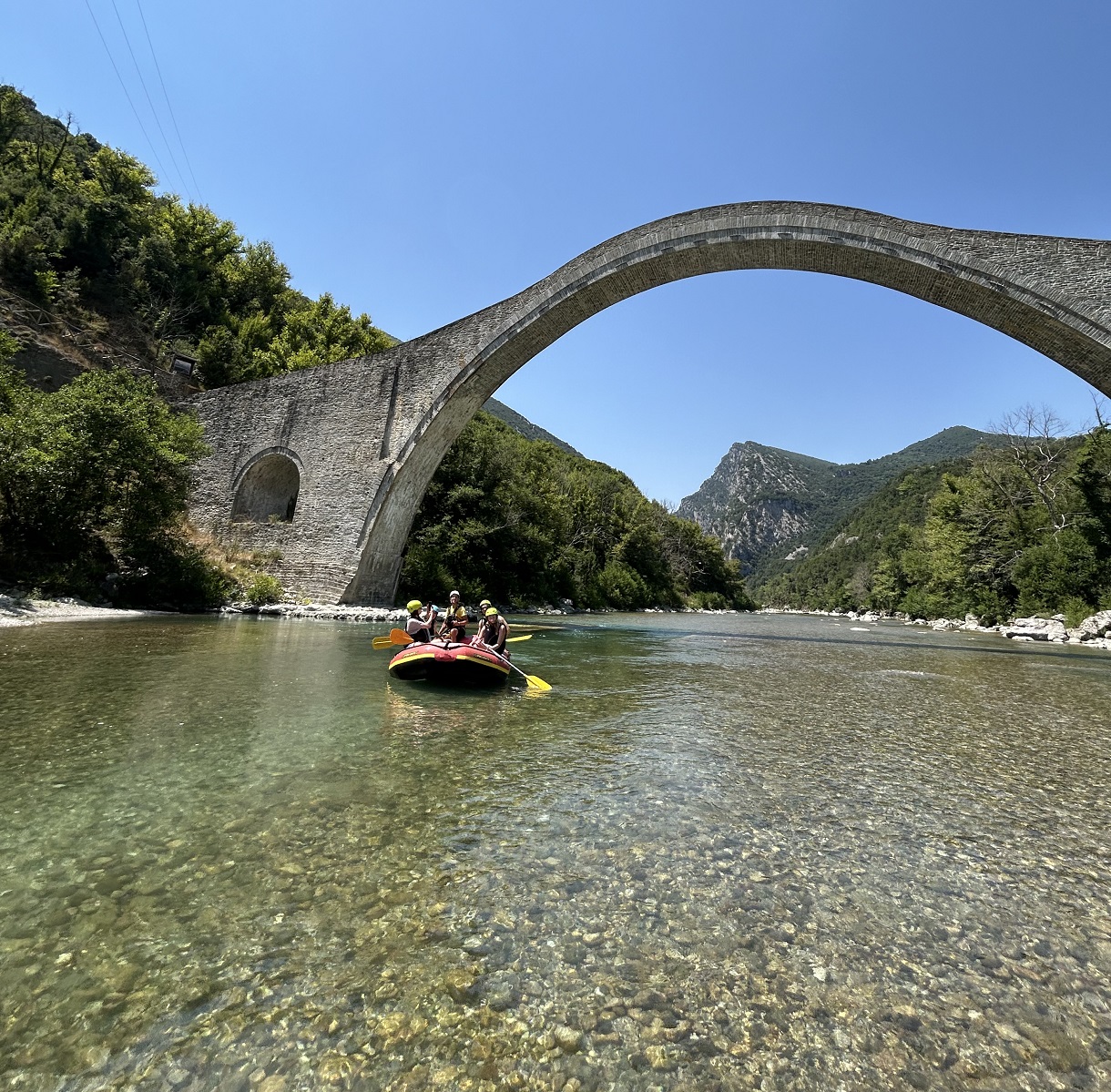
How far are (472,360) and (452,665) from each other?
34.7ft

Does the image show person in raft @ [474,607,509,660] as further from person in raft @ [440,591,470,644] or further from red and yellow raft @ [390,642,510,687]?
red and yellow raft @ [390,642,510,687]

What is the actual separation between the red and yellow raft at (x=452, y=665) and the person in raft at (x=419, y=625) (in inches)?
27.1

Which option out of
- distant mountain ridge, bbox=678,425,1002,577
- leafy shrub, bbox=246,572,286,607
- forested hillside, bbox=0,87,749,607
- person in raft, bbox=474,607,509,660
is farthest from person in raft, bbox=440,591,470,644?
distant mountain ridge, bbox=678,425,1002,577

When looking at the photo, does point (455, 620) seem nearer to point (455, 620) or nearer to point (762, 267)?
point (455, 620)

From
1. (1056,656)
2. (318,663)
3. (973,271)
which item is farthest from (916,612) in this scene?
(318,663)

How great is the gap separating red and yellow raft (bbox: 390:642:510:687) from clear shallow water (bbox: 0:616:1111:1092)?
140 cm

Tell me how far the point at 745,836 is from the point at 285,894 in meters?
2.10

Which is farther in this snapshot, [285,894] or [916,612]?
[916,612]

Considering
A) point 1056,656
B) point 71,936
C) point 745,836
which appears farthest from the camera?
point 1056,656

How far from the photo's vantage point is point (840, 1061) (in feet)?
5.10

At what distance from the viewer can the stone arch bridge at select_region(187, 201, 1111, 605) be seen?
11016 mm

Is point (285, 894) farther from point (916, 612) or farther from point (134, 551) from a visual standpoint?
point (916, 612)

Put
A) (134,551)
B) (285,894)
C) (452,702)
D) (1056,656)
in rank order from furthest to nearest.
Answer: (134,551), (1056,656), (452,702), (285,894)

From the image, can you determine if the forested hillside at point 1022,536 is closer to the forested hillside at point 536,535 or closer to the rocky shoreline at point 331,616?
the rocky shoreline at point 331,616
